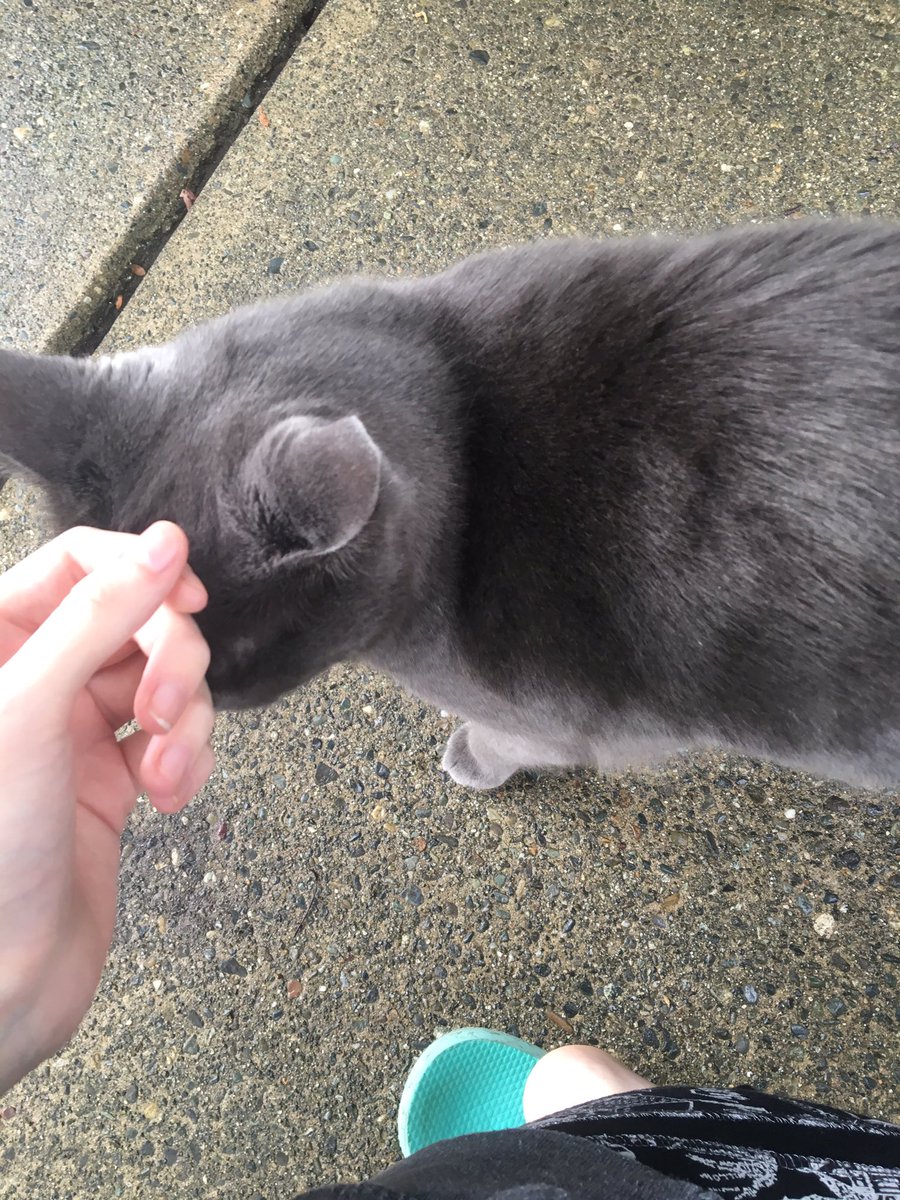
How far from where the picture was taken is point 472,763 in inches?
66.8

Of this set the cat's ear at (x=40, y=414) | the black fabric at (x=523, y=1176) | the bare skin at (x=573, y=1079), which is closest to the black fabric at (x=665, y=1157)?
the black fabric at (x=523, y=1176)

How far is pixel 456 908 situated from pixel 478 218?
1599 millimetres

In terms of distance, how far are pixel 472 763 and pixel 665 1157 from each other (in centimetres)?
79

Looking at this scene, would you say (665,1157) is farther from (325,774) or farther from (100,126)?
(100,126)

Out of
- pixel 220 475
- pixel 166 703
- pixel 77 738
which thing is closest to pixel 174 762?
pixel 166 703

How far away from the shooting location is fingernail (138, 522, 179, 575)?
0.90 metres

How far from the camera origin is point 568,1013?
1657 mm

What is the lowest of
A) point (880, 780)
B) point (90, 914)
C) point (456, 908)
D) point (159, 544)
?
point (456, 908)

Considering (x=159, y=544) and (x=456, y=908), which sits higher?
(x=159, y=544)

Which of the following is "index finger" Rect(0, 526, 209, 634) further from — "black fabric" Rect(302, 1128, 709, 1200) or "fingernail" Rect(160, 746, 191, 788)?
"black fabric" Rect(302, 1128, 709, 1200)

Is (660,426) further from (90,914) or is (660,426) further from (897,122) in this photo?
(897,122)

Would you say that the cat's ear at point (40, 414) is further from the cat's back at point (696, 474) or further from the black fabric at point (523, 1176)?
the black fabric at point (523, 1176)

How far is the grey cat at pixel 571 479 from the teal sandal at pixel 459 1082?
0.69m

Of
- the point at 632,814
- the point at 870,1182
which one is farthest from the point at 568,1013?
the point at 870,1182
